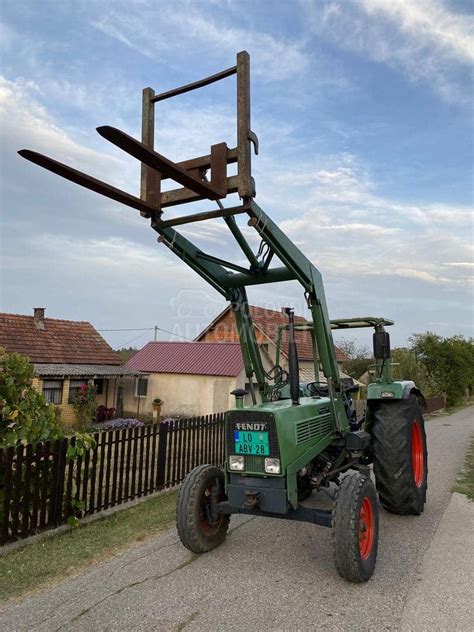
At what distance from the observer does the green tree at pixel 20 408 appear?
17.1 feet

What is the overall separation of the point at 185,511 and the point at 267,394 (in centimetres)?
160

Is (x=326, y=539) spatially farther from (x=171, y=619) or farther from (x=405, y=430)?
(x=171, y=619)

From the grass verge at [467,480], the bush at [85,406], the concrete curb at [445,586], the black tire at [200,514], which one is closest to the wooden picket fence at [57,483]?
the black tire at [200,514]

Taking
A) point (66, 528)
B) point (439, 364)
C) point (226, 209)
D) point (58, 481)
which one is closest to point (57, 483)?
point (58, 481)

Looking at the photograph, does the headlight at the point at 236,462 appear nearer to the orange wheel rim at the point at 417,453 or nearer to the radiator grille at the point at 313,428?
the radiator grille at the point at 313,428

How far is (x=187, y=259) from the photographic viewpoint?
15.0 feet

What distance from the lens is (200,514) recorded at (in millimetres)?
4395

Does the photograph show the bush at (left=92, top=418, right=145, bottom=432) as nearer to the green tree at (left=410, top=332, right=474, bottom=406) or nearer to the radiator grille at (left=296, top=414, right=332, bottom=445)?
the radiator grille at (left=296, top=414, right=332, bottom=445)

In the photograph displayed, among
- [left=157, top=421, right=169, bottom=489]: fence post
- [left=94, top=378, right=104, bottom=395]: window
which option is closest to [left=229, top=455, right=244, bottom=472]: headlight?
[left=157, top=421, right=169, bottom=489]: fence post

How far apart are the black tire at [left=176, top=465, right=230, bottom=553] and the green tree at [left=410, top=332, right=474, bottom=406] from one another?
3099 centimetres

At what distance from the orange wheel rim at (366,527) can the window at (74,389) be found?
1578cm

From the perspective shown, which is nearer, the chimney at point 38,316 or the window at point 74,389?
the window at point 74,389

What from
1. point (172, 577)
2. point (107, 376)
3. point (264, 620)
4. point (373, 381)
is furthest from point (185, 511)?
point (107, 376)

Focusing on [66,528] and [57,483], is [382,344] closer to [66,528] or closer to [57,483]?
[57,483]
